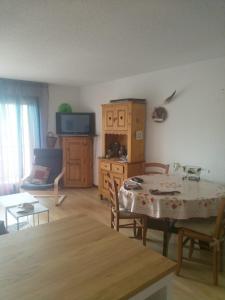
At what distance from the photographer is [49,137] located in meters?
5.18

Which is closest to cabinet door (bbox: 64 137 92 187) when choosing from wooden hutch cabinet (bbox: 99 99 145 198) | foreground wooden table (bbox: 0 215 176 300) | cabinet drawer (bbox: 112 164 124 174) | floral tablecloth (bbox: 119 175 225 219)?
wooden hutch cabinet (bbox: 99 99 145 198)

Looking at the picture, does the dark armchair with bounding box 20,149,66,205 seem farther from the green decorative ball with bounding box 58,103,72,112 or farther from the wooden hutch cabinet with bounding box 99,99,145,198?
the green decorative ball with bounding box 58,103,72,112

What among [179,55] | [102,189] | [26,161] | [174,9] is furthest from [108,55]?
[26,161]

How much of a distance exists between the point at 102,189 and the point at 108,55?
8.17 feet

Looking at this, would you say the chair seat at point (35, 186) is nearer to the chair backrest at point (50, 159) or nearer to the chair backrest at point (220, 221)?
the chair backrest at point (50, 159)

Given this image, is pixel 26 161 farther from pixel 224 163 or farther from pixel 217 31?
pixel 217 31

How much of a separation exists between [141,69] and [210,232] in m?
2.64

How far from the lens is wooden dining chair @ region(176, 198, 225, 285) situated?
2.12 m

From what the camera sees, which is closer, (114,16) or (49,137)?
(114,16)

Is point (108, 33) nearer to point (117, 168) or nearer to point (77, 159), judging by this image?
point (117, 168)

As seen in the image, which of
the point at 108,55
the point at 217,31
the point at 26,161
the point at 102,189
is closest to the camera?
the point at 217,31

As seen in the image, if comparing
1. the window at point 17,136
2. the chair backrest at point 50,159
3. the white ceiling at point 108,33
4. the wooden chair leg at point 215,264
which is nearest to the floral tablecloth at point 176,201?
the wooden chair leg at point 215,264

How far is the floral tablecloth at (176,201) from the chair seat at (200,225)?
0.08 m

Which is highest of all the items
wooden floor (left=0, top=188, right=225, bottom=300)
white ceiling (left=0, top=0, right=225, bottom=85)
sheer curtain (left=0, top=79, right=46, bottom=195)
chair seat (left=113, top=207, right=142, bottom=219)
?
white ceiling (left=0, top=0, right=225, bottom=85)
